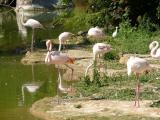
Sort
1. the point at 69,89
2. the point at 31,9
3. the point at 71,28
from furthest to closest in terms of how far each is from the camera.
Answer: the point at 31,9, the point at 71,28, the point at 69,89

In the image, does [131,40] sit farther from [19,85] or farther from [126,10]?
[19,85]

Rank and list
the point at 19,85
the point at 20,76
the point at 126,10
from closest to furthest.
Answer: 1. the point at 19,85
2. the point at 20,76
3. the point at 126,10

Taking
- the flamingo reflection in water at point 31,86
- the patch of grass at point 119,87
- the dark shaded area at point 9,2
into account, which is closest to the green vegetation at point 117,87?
the patch of grass at point 119,87

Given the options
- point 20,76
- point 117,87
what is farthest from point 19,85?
point 117,87

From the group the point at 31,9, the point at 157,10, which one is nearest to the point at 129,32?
the point at 157,10

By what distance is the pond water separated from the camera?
12.5m

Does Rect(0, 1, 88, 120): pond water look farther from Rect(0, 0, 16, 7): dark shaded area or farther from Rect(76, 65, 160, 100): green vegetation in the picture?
Rect(0, 0, 16, 7): dark shaded area

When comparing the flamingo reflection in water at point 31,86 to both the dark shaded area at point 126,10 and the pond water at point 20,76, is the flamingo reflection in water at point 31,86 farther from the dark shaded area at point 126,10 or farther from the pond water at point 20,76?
the dark shaded area at point 126,10

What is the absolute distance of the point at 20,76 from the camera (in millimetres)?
16266

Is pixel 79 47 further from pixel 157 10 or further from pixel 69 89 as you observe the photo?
pixel 69 89

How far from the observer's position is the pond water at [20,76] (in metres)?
12.5

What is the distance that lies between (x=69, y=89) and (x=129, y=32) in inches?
315

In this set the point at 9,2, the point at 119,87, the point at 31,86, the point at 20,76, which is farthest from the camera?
the point at 9,2

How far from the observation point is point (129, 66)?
1175cm
